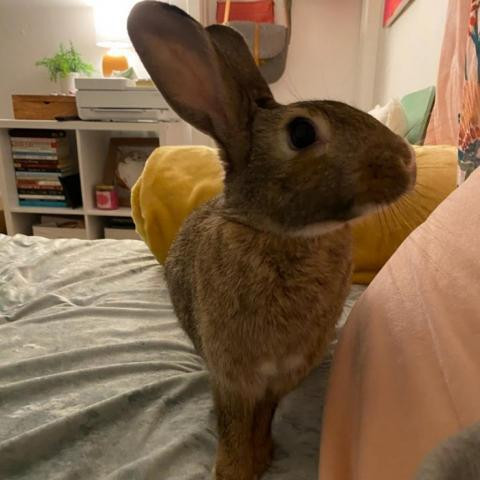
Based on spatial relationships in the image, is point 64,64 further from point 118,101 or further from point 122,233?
point 122,233

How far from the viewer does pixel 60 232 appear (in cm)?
302

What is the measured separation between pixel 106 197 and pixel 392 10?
1.84 metres

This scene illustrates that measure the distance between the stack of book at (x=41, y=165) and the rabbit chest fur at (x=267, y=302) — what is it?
2.48 m

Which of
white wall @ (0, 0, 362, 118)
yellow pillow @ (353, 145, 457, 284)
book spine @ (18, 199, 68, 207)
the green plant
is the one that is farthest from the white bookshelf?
yellow pillow @ (353, 145, 457, 284)

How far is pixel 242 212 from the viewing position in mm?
693

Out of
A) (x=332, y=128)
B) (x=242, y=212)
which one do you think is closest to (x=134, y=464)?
(x=242, y=212)

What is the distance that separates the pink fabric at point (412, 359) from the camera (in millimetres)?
462

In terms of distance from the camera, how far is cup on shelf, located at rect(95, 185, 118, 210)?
2900mm

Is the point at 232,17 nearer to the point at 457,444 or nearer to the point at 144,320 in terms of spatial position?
the point at 144,320

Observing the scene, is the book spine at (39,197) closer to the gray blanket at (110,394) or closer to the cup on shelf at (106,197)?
the cup on shelf at (106,197)

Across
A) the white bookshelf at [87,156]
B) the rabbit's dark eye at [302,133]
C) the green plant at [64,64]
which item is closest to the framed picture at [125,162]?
the white bookshelf at [87,156]

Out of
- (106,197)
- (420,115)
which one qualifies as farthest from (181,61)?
(106,197)

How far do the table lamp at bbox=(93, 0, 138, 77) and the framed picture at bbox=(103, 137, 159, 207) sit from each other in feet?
1.82

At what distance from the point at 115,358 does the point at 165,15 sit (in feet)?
2.20
